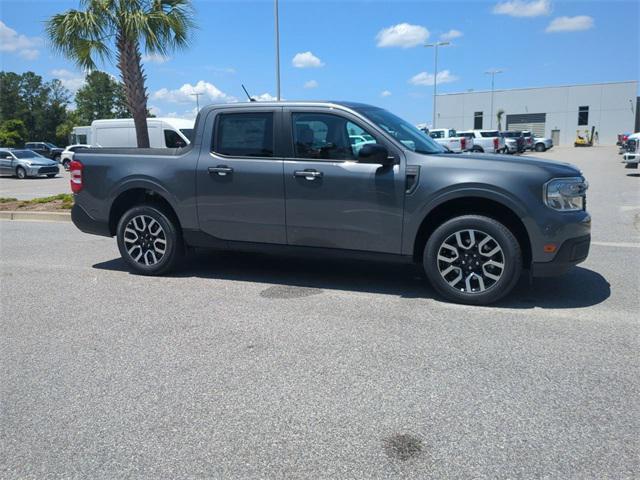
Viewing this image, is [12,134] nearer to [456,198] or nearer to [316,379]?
[456,198]

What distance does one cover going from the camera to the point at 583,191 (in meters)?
4.95

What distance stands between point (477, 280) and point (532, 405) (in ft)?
6.28

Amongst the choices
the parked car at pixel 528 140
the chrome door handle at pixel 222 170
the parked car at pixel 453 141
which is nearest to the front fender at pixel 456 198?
the chrome door handle at pixel 222 170

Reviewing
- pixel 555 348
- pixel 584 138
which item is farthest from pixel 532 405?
pixel 584 138

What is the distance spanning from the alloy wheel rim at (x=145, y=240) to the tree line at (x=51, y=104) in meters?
78.0

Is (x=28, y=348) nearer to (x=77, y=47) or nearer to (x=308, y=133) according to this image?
(x=308, y=133)

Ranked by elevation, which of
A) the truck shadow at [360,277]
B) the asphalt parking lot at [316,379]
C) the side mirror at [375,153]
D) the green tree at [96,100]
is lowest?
the asphalt parking lot at [316,379]

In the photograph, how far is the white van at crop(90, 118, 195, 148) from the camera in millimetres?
20516

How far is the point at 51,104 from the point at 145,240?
93075mm

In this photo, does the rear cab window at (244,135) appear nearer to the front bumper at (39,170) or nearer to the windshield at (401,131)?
the windshield at (401,131)

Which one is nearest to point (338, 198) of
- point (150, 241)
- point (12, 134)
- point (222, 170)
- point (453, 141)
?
point (222, 170)

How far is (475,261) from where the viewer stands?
496cm

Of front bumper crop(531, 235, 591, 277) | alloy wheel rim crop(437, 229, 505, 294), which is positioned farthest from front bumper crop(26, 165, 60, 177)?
front bumper crop(531, 235, 591, 277)

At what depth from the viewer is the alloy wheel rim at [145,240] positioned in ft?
20.3
